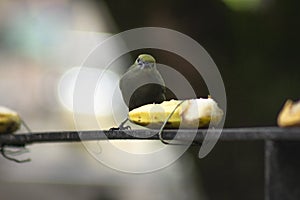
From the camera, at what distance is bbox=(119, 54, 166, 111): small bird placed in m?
1.09

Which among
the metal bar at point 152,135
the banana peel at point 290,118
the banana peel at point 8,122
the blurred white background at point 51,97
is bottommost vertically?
the blurred white background at point 51,97

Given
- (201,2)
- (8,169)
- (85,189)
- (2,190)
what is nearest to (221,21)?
(201,2)

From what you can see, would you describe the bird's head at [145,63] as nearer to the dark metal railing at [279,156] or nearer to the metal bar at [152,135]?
the metal bar at [152,135]

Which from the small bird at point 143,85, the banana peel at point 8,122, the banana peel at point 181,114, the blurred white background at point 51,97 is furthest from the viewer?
the blurred white background at point 51,97

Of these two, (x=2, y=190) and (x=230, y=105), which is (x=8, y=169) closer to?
(x=2, y=190)

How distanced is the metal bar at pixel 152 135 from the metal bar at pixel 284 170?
0.08 feet

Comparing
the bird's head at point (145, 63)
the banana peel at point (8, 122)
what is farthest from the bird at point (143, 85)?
the banana peel at point (8, 122)

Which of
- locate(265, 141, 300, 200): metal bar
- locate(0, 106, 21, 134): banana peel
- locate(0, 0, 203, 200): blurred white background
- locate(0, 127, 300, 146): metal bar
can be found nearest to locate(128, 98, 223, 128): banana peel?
locate(0, 127, 300, 146): metal bar

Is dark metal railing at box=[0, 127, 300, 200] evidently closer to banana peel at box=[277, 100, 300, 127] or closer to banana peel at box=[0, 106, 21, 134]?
banana peel at box=[277, 100, 300, 127]

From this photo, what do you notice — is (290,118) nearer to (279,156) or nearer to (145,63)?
(279,156)

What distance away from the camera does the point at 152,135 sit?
Result: 3.08ft

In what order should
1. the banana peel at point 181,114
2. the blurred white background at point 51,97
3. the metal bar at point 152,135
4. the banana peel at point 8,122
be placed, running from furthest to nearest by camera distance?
the blurred white background at point 51,97, the banana peel at point 8,122, the banana peel at point 181,114, the metal bar at point 152,135

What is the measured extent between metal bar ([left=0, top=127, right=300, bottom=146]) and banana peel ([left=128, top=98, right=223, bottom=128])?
3cm

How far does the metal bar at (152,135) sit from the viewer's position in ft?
2.48
